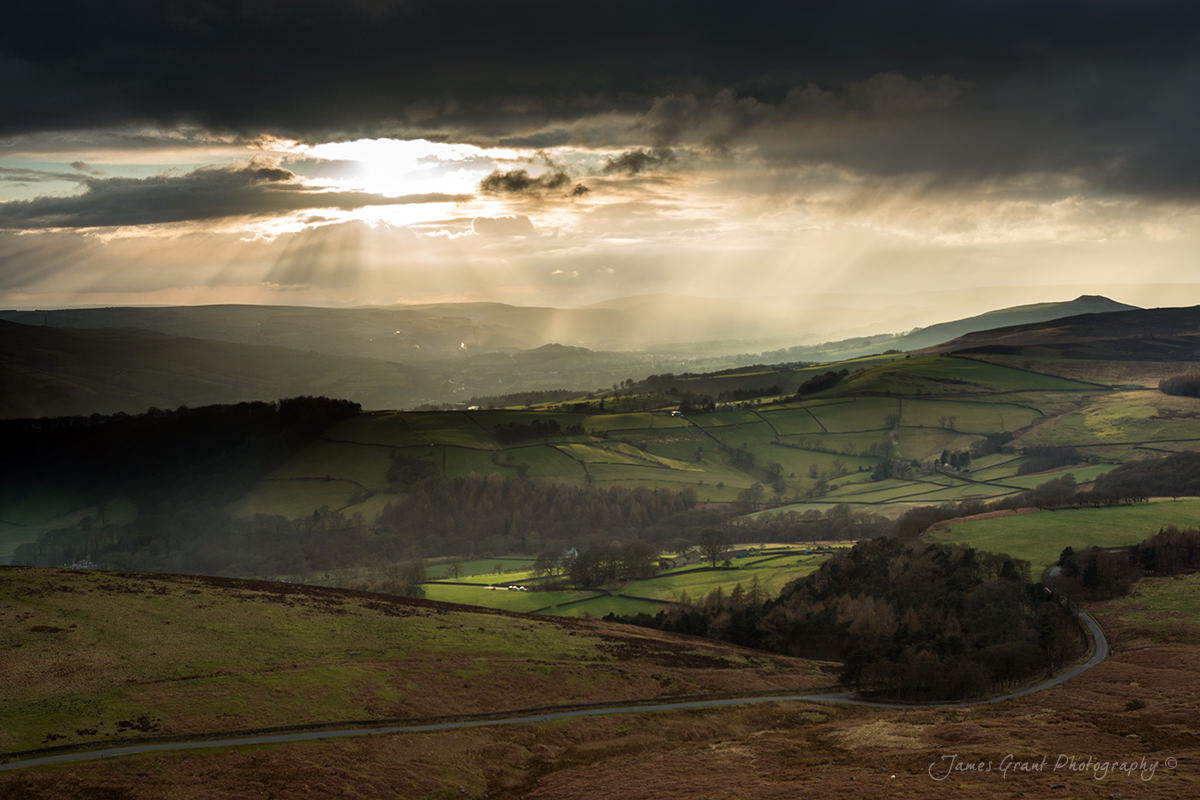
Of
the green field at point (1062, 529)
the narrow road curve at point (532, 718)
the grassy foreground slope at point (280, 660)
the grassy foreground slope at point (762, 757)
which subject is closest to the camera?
the grassy foreground slope at point (762, 757)

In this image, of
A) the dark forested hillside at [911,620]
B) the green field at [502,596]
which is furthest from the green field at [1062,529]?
the green field at [502,596]

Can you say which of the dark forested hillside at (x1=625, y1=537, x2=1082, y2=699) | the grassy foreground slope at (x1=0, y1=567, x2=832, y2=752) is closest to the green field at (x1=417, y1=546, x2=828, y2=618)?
the dark forested hillside at (x1=625, y1=537, x2=1082, y2=699)

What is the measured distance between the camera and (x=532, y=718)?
225 ft

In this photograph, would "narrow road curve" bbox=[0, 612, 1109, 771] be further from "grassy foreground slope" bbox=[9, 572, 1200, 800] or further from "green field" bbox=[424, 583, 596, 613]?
"green field" bbox=[424, 583, 596, 613]

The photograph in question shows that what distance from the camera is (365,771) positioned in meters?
53.5

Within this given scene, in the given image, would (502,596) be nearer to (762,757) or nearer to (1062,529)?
(762,757)

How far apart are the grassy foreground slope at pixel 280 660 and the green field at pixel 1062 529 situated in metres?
45.1

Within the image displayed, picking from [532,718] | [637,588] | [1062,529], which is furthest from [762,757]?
[1062,529]

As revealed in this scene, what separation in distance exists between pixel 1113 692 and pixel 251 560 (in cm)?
16507

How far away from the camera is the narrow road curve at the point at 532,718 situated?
1984 inches

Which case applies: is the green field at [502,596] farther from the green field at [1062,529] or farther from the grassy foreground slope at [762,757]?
the green field at [1062,529]

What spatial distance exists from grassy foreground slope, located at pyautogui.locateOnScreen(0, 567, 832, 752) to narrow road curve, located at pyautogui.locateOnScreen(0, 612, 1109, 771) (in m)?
1.59

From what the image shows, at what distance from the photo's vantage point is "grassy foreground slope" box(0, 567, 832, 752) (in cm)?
5719

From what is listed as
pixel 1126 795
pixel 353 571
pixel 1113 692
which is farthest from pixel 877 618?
pixel 353 571
